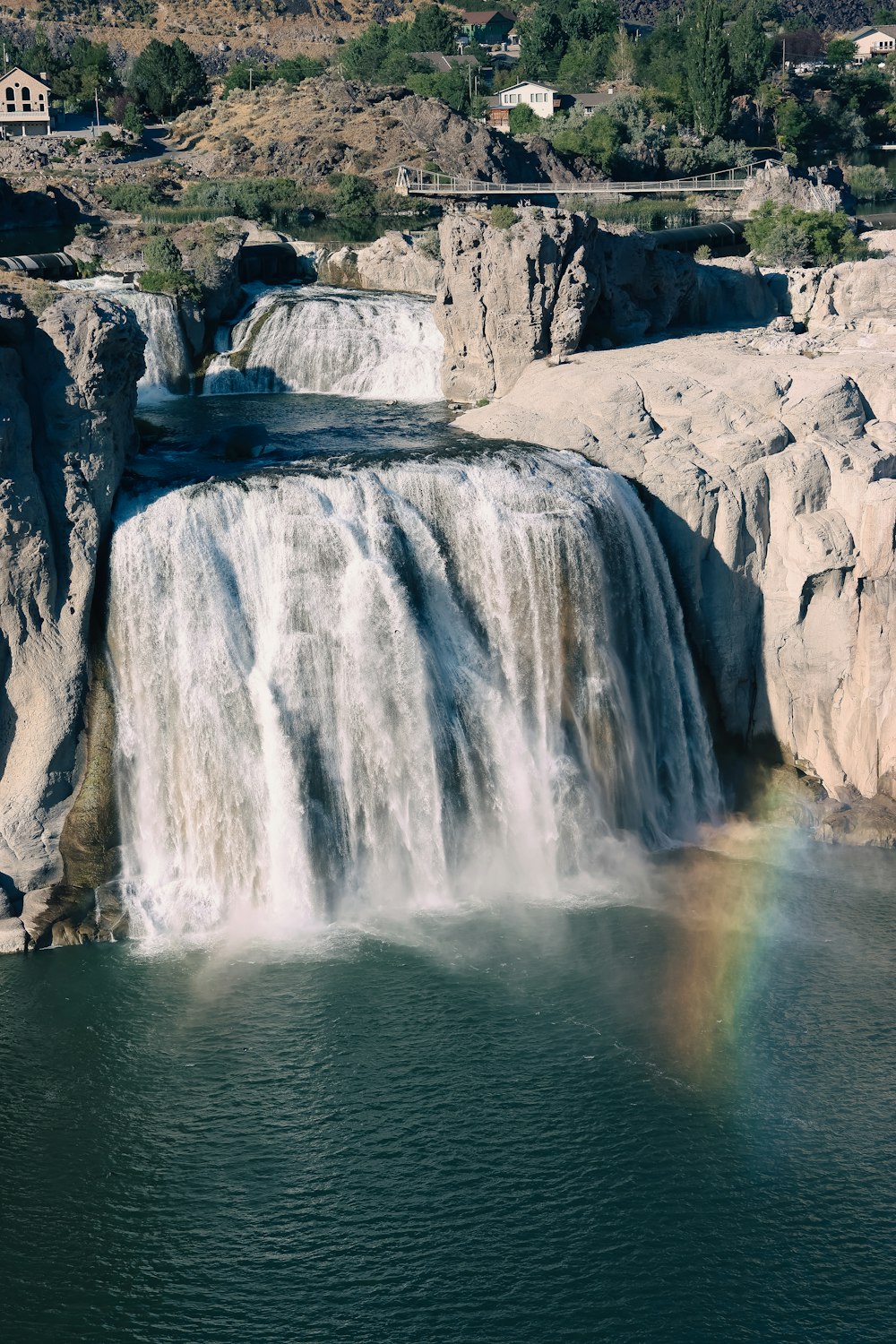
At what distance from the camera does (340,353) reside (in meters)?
50.8

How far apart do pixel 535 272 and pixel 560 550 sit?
12179 millimetres

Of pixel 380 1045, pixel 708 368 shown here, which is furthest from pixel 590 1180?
pixel 708 368

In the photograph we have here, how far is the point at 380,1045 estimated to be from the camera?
2797cm

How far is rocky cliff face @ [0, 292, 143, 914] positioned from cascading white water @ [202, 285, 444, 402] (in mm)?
17757

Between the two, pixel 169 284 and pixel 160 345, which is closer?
pixel 160 345

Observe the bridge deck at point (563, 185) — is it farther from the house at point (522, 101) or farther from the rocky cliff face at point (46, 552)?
the rocky cliff face at point (46, 552)

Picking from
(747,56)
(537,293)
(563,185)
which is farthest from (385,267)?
(747,56)

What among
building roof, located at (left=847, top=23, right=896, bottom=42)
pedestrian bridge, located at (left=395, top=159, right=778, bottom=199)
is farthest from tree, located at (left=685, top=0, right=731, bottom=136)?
building roof, located at (left=847, top=23, right=896, bottom=42)

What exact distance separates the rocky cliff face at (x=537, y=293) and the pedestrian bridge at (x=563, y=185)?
1644 inches

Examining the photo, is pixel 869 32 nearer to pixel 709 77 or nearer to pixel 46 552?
pixel 709 77

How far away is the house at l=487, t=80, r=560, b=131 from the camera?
4626 inches

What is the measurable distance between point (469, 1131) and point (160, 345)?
1253 inches

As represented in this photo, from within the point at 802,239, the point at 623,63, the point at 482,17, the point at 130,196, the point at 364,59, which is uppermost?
the point at 482,17

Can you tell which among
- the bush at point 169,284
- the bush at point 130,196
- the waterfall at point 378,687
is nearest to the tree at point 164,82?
the bush at point 130,196
